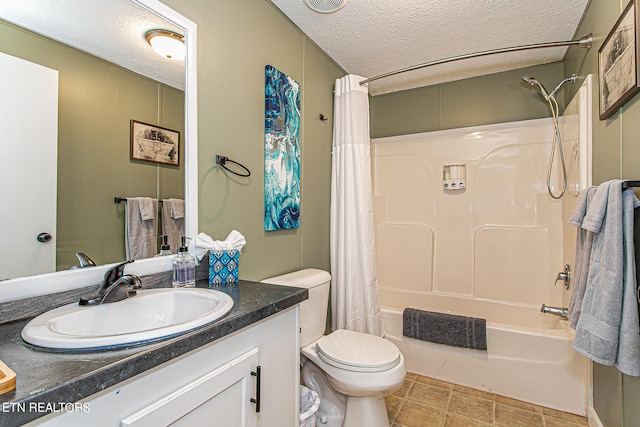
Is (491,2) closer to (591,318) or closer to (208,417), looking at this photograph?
(591,318)

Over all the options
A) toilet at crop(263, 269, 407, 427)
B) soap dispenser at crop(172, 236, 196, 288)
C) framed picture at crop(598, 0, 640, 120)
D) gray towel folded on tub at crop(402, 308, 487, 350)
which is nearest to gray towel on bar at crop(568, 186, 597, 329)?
framed picture at crop(598, 0, 640, 120)

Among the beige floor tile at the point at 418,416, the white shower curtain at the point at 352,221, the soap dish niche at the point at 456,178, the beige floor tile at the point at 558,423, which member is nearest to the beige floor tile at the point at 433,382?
the beige floor tile at the point at 418,416

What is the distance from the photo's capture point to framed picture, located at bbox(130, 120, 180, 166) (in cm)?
123

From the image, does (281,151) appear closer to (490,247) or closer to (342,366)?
(342,366)

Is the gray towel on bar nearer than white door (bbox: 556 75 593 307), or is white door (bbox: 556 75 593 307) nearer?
the gray towel on bar

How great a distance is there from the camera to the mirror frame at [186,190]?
0.99m

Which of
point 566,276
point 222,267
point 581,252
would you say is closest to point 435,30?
point 581,252

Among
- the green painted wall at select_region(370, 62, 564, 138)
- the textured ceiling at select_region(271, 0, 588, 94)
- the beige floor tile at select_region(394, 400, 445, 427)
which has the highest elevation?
the textured ceiling at select_region(271, 0, 588, 94)

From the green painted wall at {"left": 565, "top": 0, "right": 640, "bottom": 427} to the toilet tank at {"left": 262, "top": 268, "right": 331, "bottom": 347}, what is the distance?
4.71 feet

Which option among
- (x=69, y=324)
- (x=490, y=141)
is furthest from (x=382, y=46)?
(x=69, y=324)

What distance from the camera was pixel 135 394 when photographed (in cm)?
70

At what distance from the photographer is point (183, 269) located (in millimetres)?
1309

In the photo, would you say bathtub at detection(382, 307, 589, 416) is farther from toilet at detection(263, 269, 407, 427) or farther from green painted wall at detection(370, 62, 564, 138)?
green painted wall at detection(370, 62, 564, 138)

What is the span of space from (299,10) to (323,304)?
1.78 metres
